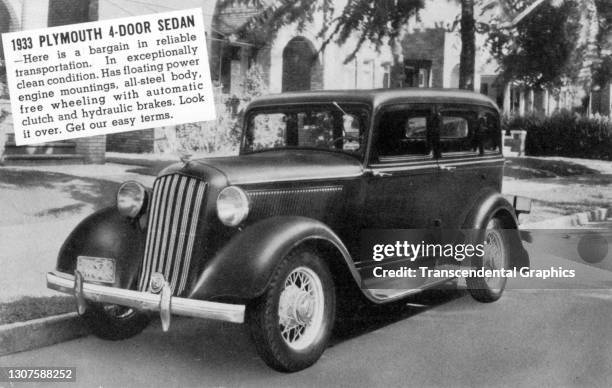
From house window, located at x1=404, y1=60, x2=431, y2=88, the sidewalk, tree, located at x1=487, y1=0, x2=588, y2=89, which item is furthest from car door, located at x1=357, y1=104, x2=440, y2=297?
house window, located at x1=404, y1=60, x2=431, y2=88

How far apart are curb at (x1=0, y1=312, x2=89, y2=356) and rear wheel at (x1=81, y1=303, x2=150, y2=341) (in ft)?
0.42

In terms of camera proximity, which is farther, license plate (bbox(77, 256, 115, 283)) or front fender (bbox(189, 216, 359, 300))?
license plate (bbox(77, 256, 115, 283))

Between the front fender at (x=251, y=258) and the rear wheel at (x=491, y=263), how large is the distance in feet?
5.84

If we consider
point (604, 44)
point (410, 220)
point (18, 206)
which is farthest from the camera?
point (18, 206)

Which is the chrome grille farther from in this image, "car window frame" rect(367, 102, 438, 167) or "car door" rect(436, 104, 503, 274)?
"car door" rect(436, 104, 503, 274)

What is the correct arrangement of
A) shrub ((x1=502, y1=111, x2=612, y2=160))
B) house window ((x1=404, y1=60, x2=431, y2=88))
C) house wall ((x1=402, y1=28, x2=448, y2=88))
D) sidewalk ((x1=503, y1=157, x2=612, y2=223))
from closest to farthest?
sidewalk ((x1=503, y1=157, x2=612, y2=223)) → shrub ((x1=502, y1=111, x2=612, y2=160)) → house wall ((x1=402, y1=28, x2=448, y2=88)) → house window ((x1=404, y1=60, x2=431, y2=88))

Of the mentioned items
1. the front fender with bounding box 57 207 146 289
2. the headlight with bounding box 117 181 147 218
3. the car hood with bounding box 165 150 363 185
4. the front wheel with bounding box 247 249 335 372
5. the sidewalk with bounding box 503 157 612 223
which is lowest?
the sidewalk with bounding box 503 157 612 223

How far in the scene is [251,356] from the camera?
4.07m

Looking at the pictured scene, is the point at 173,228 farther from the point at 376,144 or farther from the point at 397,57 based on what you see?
the point at 397,57

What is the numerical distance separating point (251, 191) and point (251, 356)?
91 centimetres

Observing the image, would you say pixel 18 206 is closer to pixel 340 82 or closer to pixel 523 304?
pixel 523 304

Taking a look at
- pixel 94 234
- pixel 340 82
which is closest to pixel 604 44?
pixel 94 234

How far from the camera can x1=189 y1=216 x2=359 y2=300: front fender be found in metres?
3.51

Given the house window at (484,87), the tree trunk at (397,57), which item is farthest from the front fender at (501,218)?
the house window at (484,87)
